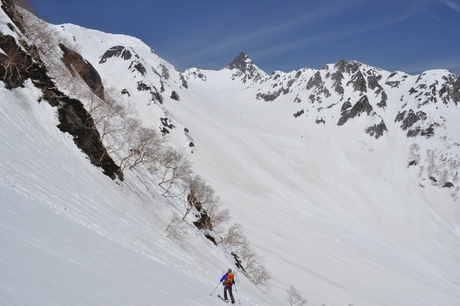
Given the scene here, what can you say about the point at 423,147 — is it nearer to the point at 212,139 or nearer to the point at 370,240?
the point at 370,240

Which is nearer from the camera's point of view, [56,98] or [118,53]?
[56,98]

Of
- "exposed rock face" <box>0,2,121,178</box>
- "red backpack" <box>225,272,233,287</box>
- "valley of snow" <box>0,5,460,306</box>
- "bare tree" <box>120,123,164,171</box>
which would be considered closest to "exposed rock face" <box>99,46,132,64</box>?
"valley of snow" <box>0,5,460,306</box>

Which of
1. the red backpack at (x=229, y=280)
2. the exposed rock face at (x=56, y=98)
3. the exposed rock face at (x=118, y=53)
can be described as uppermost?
the exposed rock face at (x=118, y=53)

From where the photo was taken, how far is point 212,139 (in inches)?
3915

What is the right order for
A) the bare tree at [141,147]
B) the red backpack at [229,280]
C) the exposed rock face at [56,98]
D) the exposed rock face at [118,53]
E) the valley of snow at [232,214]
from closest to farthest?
the valley of snow at [232,214] < the red backpack at [229,280] < the exposed rock face at [56,98] < the bare tree at [141,147] < the exposed rock face at [118,53]

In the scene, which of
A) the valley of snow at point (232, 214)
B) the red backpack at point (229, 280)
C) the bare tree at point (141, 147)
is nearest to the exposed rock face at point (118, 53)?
the valley of snow at point (232, 214)

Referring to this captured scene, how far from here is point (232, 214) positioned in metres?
59.8

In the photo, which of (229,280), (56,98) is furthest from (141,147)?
(229,280)

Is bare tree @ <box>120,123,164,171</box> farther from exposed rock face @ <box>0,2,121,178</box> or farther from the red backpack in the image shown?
the red backpack

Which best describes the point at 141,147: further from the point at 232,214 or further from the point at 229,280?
the point at 232,214

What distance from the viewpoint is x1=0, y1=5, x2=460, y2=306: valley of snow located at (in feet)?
29.9

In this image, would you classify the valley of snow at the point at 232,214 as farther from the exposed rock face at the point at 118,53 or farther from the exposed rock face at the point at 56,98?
the exposed rock face at the point at 118,53

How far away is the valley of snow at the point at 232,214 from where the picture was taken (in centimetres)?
912

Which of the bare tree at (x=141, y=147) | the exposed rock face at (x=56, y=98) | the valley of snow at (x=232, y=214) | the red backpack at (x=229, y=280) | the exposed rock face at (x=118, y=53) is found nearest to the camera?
the valley of snow at (x=232, y=214)
